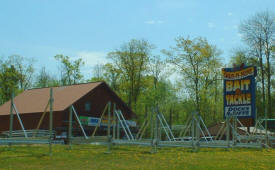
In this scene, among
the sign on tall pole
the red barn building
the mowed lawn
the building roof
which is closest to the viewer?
the mowed lawn

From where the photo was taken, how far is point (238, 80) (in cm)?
3678

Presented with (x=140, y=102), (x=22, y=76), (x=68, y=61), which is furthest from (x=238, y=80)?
(x=22, y=76)

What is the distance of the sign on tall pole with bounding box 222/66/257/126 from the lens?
1403 inches

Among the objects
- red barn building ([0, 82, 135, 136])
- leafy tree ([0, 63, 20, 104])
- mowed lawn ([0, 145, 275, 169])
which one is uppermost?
leafy tree ([0, 63, 20, 104])

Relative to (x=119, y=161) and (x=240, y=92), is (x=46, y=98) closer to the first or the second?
(x=240, y=92)

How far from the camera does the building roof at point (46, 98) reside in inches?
1778

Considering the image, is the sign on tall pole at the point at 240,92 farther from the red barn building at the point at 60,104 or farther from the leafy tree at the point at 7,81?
the leafy tree at the point at 7,81

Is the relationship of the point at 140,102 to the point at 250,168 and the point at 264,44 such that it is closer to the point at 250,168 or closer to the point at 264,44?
the point at 264,44

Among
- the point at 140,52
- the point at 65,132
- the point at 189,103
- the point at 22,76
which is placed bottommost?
the point at 65,132

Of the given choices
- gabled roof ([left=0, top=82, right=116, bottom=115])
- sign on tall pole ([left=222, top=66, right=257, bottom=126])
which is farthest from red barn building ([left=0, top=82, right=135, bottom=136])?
sign on tall pole ([left=222, top=66, right=257, bottom=126])

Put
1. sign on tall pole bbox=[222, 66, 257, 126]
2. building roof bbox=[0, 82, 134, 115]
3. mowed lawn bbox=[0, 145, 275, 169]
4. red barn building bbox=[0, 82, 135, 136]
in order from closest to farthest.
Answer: mowed lawn bbox=[0, 145, 275, 169] < sign on tall pole bbox=[222, 66, 257, 126] < red barn building bbox=[0, 82, 135, 136] < building roof bbox=[0, 82, 134, 115]

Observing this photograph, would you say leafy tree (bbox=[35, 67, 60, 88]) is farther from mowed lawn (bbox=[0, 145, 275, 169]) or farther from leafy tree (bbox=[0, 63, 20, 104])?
mowed lawn (bbox=[0, 145, 275, 169])

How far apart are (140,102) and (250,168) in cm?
5107

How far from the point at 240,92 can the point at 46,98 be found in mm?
25362
